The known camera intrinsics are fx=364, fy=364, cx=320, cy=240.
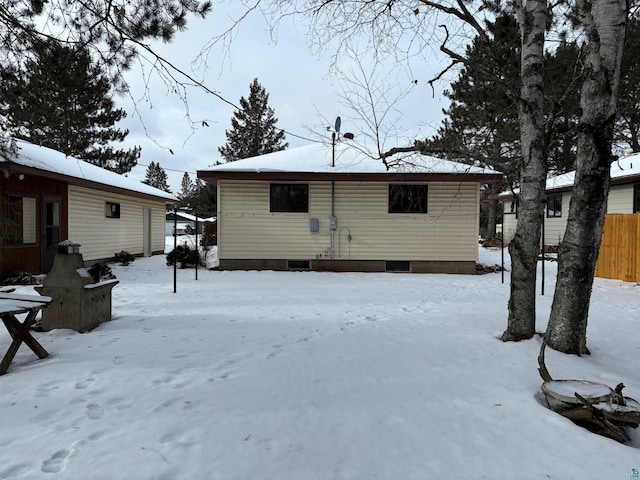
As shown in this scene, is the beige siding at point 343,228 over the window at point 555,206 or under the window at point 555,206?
under

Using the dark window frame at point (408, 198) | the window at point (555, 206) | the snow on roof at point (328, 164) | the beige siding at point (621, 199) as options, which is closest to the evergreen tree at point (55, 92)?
the snow on roof at point (328, 164)

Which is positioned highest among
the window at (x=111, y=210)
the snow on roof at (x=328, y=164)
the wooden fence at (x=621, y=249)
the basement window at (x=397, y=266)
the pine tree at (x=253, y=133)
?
the pine tree at (x=253, y=133)

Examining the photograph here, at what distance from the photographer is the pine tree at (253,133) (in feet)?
106

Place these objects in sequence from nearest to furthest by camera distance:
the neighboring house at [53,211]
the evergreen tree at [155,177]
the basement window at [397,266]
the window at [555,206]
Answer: the neighboring house at [53,211], the basement window at [397,266], the window at [555,206], the evergreen tree at [155,177]

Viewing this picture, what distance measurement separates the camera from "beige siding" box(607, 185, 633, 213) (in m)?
14.2

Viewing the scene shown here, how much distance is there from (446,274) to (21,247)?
39.3 ft

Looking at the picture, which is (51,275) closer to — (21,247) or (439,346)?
(439,346)

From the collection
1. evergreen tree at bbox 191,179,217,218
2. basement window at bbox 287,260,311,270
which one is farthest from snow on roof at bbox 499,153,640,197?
evergreen tree at bbox 191,179,217,218

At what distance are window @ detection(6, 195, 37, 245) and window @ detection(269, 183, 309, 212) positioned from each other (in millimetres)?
6641

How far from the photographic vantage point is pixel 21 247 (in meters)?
9.40

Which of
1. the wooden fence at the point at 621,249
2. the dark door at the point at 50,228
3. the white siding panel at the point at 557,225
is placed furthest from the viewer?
the white siding panel at the point at 557,225

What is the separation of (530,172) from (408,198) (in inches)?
291

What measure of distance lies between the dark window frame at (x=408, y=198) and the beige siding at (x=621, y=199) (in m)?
8.43

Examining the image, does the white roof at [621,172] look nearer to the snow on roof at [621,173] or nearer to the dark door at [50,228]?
the snow on roof at [621,173]
